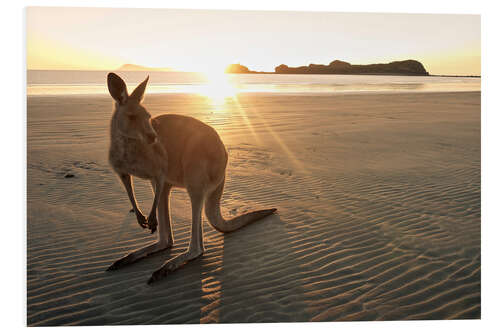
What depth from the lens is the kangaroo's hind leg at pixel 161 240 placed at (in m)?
3.18

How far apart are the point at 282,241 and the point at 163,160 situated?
1518 mm

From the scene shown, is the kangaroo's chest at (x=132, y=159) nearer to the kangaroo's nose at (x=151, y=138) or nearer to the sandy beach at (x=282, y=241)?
the kangaroo's nose at (x=151, y=138)

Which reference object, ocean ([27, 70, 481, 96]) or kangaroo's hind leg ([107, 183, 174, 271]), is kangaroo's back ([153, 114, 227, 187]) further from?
ocean ([27, 70, 481, 96])

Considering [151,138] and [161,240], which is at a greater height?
[151,138]

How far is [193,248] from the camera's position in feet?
10.4

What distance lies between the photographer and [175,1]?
12.4ft

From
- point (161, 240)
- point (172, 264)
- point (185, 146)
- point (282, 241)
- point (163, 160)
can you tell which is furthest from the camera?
point (282, 241)

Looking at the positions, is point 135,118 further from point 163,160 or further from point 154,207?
point 154,207

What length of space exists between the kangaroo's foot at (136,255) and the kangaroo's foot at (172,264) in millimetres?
342

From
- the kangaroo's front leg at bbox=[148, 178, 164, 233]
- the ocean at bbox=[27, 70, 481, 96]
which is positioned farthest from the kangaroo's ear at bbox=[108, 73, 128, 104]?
the ocean at bbox=[27, 70, 481, 96]

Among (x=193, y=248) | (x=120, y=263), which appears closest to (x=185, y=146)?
(x=193, y=248)

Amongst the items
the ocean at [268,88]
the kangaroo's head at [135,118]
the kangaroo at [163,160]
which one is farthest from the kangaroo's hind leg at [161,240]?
the ocean at [268,88]

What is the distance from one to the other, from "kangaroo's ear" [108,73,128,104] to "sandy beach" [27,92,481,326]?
142 cm
